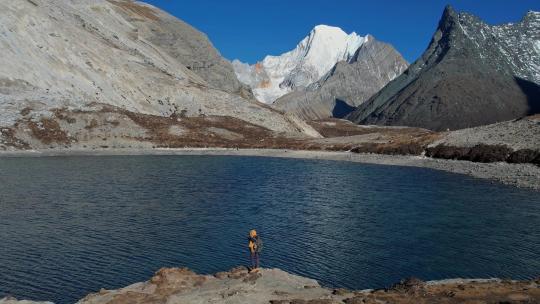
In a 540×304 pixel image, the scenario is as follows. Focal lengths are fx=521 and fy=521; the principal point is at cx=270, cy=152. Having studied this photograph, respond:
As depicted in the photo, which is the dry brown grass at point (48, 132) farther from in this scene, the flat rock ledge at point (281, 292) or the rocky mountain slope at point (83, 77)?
the flat rock ledge at point (281, 292)

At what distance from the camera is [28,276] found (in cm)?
2669

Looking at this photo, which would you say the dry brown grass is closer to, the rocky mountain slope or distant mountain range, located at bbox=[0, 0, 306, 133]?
the rocky mountain slope

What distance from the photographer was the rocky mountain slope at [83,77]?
11362 centimetres

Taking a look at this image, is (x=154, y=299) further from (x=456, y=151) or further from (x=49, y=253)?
(x=456, y=151)

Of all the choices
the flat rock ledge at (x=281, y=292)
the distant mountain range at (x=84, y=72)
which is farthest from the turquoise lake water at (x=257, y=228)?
the distant mountain range at (x=84, y=72)

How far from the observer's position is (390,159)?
9881cm

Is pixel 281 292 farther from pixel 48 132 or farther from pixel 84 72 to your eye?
pixel 84 72

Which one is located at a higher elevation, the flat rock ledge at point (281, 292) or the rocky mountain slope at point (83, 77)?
A: the rocky mountain slope at point (83, 77)

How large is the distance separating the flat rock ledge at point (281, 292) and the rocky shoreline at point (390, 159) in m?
43.0

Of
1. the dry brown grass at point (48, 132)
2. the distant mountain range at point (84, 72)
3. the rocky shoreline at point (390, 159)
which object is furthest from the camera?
the distant mountain range at point (84, 72)

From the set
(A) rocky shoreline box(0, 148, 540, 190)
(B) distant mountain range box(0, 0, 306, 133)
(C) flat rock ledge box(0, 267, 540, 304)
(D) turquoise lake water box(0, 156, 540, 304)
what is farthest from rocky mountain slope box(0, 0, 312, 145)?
(C) flat rock ledge box(0, 267, 540, 304)

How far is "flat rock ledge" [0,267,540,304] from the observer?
20562 millimetres

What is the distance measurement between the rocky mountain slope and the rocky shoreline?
8188mm

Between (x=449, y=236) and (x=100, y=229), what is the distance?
81.1ft
